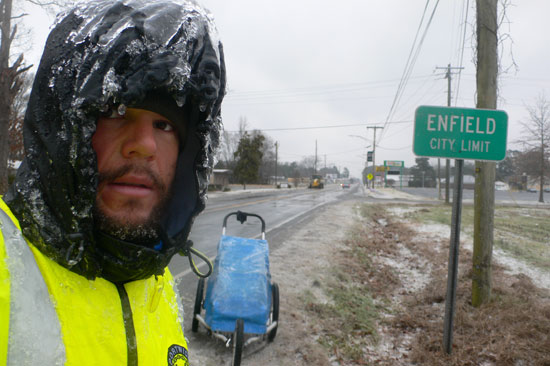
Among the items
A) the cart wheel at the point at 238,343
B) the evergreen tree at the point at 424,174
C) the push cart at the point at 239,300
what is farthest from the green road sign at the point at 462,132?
the evergreen tree at the point at 424,174

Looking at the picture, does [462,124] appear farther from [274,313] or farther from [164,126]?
[164,126]

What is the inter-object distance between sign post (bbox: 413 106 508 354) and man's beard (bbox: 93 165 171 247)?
328 centimetres

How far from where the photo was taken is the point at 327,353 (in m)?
3.34

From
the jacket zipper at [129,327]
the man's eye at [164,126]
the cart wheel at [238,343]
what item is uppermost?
the man's eye at [164,126]

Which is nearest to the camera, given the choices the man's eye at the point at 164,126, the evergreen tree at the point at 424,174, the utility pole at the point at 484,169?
the man's eye at the point at 164,126

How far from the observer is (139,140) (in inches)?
36.5

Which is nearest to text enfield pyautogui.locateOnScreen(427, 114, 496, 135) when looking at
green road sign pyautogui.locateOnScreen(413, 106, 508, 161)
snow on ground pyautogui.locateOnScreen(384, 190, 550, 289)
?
green road sign pyautogui.locateOnScreen(413, 106, 508, 161)

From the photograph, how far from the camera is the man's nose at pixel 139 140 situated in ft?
3.04

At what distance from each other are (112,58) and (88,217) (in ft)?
1.39

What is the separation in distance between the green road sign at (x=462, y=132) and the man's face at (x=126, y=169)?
10.8 feet

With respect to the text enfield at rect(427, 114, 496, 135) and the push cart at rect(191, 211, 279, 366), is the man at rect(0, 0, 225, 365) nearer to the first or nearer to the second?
the push cart at rect(191, 211, 279, 366)

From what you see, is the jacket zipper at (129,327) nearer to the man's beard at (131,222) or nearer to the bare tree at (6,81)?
the man's beard at (131,222)

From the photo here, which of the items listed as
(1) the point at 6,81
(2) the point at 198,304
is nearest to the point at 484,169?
(2) the point at 198,304

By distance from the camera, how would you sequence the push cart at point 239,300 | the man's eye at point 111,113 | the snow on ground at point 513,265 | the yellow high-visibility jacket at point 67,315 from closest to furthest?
the yellow high-visibility jacket at point 67,315 < the man's eye at point 111,113 < the push cart at point 239,300 < the snow on ground at point 513,265
